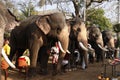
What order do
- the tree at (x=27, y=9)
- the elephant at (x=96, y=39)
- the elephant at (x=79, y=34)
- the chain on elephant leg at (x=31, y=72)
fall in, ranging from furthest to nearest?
the tree at (x=27, y=9) < the elephant at (x=96, y=39) < the elephant at (x=79, y=34) < the chain on elephant leg at (x=31, y=72)

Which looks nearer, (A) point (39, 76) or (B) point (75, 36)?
(A) point (39, 76)

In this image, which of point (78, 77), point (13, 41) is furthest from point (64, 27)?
point (13, 41)

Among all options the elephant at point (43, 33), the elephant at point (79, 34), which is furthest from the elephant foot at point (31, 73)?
the elephant at point (79, 34)

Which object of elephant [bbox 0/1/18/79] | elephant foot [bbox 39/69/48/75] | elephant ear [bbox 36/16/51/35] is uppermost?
elephant [bbox 0/1/18/79]

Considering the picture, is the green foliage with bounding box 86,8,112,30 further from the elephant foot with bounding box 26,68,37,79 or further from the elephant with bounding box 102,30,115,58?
the elephant foot with bounding box 26,68,37,79

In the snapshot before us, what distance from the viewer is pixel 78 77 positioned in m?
13.1

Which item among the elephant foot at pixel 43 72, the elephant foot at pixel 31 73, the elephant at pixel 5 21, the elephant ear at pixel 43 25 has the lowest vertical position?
the elephant foot at pixel 43 72

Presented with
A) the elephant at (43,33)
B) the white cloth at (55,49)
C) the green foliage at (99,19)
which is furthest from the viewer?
the green foliage at (99,19)

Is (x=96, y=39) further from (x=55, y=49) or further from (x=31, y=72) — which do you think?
(x=31, y=72)

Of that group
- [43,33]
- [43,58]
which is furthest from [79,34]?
[43,33]

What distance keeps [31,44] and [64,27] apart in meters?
1.31

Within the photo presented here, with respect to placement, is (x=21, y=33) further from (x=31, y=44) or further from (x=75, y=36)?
(x=75, y=36)

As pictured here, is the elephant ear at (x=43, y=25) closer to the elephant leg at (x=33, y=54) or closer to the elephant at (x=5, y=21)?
the elephant leg at (x=33, y=54)

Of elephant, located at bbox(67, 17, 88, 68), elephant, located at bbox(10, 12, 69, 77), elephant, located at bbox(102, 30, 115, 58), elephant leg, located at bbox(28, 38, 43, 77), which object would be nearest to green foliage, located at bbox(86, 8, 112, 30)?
elephant, located at bbox(102, 30, 115, 58)
